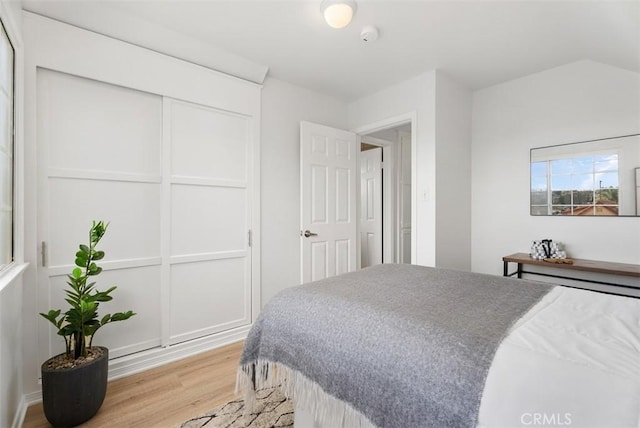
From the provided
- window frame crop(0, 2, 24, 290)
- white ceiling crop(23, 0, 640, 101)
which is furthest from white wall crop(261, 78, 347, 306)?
window frame crop(0, 2, 24, 290)

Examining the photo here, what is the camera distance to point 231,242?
8.96 feet

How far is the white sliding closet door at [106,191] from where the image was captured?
6.31 ft

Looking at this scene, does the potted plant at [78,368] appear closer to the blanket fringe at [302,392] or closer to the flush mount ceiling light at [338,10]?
the blanket fringe at [302,392]

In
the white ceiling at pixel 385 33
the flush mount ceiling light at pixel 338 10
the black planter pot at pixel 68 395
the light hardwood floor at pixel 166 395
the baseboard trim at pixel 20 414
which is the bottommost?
the light hardwood floor at pixel 166 395

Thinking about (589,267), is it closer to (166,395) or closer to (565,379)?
(565,379)

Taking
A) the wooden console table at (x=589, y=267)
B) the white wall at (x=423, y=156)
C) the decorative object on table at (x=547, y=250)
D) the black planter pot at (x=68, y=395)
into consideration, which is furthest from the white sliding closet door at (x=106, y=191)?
the decorative object on table at (x=547, y=250)

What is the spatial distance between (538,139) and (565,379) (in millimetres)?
2935

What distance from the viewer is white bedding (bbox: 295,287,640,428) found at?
664 mm

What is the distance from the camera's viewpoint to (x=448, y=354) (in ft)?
2.85

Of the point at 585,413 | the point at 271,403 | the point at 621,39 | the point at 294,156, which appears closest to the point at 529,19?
the point at 621,39

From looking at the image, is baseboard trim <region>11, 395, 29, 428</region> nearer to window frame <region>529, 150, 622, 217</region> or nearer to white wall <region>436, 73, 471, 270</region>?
white wall <region>436, 73, 471, 270</region>

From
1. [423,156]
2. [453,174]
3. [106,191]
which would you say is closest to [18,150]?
[106,191]

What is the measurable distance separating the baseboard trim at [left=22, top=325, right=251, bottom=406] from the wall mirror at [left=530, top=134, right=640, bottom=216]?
3.18m

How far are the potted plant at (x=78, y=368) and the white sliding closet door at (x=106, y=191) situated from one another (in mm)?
337
